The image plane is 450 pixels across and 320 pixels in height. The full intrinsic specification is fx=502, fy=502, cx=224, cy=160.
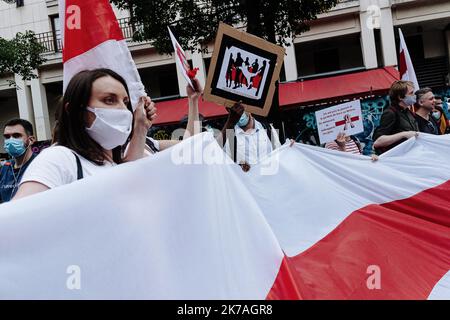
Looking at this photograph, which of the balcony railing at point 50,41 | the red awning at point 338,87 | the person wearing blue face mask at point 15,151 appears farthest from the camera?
the balcony railing at point 50,41

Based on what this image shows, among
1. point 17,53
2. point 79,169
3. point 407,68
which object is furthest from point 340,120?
point 17,53

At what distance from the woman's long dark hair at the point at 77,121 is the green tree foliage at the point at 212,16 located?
26.4 feet

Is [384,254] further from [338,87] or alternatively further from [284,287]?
[338,87]

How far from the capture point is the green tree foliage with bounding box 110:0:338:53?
977 centimetres

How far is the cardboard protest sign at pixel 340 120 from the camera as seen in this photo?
19.1 feet

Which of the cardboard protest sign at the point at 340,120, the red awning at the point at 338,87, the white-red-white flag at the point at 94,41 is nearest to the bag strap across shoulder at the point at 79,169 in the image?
the white-red-white flag at the point at 94,41

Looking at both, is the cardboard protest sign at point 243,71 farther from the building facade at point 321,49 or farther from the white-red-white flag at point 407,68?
the building facade at point 321,49

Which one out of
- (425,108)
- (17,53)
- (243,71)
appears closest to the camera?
(243,71)

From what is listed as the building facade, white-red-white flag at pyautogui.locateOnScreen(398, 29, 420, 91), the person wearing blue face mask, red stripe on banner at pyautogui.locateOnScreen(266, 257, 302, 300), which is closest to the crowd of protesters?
red stripe on banner at pyautogui.locateOnScreen(266, 257, 302, 300)

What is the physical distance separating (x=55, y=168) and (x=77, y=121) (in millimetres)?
282

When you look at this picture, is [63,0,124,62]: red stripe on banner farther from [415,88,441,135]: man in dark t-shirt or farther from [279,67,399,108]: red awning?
[279,67,399,108]: red awning

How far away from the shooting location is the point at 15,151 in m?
4.29

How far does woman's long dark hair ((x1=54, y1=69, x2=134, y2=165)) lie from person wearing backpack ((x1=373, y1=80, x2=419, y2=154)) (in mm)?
3179
